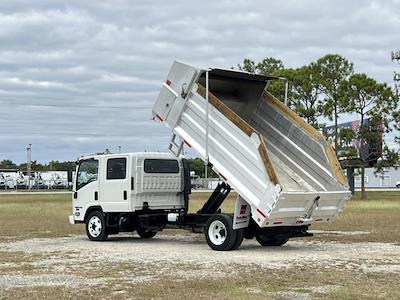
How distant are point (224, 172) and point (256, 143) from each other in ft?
3.87

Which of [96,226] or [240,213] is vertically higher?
[240,213]

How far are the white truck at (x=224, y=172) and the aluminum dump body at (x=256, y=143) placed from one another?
22mm

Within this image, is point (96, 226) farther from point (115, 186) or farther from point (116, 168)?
point (116, 168)

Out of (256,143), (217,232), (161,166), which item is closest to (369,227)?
(161,166)

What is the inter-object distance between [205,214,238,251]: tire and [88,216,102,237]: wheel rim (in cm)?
382

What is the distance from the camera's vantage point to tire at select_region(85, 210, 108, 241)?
17.8 m

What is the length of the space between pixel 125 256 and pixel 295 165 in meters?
4.55

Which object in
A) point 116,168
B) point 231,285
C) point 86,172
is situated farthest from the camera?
point 86,172

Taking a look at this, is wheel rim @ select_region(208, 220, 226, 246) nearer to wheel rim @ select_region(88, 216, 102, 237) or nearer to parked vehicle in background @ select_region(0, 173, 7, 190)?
wheel rim @ select_region(88, 216, 102, 237)

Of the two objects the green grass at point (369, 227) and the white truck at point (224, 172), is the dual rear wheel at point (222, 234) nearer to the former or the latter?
the white truck at point (224, 172)

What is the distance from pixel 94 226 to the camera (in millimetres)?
18062

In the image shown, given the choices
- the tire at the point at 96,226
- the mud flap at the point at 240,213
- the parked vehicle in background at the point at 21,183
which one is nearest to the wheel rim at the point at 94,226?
the tire at the point at 96,226

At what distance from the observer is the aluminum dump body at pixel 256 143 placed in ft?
45.8

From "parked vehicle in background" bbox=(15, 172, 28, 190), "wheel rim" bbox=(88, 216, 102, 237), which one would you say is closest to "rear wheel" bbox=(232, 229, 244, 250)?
"wheel rim" bbox=(88, 216, 102, 237)
